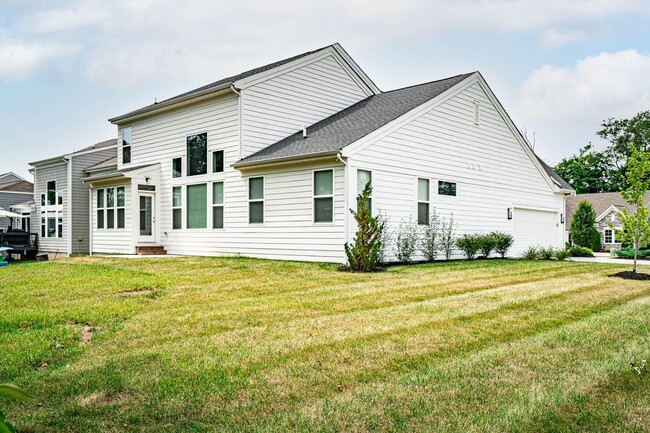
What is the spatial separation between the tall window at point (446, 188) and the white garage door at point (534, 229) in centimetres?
422

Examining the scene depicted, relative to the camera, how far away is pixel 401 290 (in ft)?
30.8

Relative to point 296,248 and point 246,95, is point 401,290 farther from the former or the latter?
point 246,95

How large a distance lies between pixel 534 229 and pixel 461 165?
5.58 m

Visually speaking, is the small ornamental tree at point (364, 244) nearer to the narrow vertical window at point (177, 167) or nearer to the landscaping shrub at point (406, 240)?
the landscaping shrub at point (406, 240)

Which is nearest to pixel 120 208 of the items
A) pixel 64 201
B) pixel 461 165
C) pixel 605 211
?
pixel 64 201

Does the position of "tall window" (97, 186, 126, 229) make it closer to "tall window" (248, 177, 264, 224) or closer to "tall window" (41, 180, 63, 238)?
"tall window" (41, 180, 63, 238)

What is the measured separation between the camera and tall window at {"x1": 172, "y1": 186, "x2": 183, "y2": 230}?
18.4 meters

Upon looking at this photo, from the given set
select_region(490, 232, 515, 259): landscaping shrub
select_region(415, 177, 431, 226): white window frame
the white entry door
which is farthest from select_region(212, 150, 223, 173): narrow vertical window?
select_region(490, 232, 515, 259): landscaping shrub

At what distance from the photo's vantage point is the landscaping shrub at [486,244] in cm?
1745

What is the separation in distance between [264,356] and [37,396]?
186 cm

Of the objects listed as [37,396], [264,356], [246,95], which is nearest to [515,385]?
[264,356]

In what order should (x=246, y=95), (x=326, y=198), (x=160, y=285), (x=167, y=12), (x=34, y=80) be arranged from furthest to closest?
(x=246, y=95)
(x=34, y=80)
(x=326, y=198)
(x=167, y=12)
(x=160, y=285)

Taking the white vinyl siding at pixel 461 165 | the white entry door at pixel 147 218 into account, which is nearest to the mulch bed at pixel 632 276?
the white vinyl siding at pixel 461 165

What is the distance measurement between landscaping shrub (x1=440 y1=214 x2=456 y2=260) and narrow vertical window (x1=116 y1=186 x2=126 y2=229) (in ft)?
36.4
